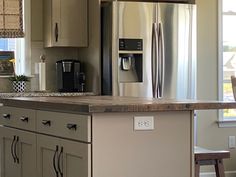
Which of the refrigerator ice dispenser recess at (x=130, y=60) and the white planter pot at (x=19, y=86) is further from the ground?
the refrigerator ice dispenser recess at (x=130, y=60)

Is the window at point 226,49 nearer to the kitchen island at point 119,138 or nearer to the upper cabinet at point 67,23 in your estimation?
the upper cabinet at point 67,23

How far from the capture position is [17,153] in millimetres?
3338

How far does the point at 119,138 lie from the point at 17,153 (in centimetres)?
110

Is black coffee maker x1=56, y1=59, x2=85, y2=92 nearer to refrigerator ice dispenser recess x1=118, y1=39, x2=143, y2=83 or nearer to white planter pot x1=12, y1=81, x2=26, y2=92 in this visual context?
white planter pot x1=12, y1=81, x2=26, y2=92

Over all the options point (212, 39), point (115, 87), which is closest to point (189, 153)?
point (115, 87)

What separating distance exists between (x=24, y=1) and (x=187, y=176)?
122 inches

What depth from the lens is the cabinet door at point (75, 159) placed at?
243 cm

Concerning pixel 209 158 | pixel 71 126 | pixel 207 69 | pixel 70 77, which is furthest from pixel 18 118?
pixel 207 69

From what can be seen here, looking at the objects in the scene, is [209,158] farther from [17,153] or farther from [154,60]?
[154,60]

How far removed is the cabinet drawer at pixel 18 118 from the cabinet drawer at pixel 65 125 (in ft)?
0.36

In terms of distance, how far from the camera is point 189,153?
2.66 meters

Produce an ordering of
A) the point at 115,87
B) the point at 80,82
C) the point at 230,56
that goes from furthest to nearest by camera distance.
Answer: the point at 230,56, the point at 80,82, the point at 115,87

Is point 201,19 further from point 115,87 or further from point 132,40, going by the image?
point 115,87

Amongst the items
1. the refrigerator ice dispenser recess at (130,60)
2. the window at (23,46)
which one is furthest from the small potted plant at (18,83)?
the refrigerator ice dispenser recess at (130,60)
